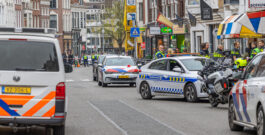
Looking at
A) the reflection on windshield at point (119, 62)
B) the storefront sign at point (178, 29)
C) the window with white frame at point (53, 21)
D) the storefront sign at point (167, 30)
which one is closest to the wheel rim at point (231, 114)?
the reflection on windshield at point (119, 62)

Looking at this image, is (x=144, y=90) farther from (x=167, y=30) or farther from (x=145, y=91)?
(x=167, y=30)

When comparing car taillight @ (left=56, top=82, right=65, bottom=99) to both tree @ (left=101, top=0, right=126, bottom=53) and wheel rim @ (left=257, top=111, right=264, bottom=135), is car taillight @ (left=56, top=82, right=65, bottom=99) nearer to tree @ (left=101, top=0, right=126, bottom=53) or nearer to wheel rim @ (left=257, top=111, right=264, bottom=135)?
wheel rim @ (left=257, top=111, right=264, bottom=135)

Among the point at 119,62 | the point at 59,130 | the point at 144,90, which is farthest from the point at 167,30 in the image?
the point at 59,130

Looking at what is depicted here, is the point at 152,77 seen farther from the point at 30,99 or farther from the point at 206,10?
the point at 206,10

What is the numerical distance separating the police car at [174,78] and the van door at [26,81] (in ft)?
34.0

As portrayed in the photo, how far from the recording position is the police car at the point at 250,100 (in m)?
11.8

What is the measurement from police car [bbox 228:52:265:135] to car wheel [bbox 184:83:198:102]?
8.11 meters

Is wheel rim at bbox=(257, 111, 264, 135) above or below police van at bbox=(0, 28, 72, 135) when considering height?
below

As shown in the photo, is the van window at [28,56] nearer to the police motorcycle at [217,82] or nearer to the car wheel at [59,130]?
the car wheel at [59,130]

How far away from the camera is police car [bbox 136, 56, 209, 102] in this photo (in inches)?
886

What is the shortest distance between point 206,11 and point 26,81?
32.8 metres

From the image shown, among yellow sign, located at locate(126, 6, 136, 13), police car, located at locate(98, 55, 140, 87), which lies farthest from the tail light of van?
yellow sign, located at locate(126, 6, 136, 13)

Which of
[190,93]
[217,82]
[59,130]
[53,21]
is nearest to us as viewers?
[59,130]

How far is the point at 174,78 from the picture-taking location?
76.6 feet
